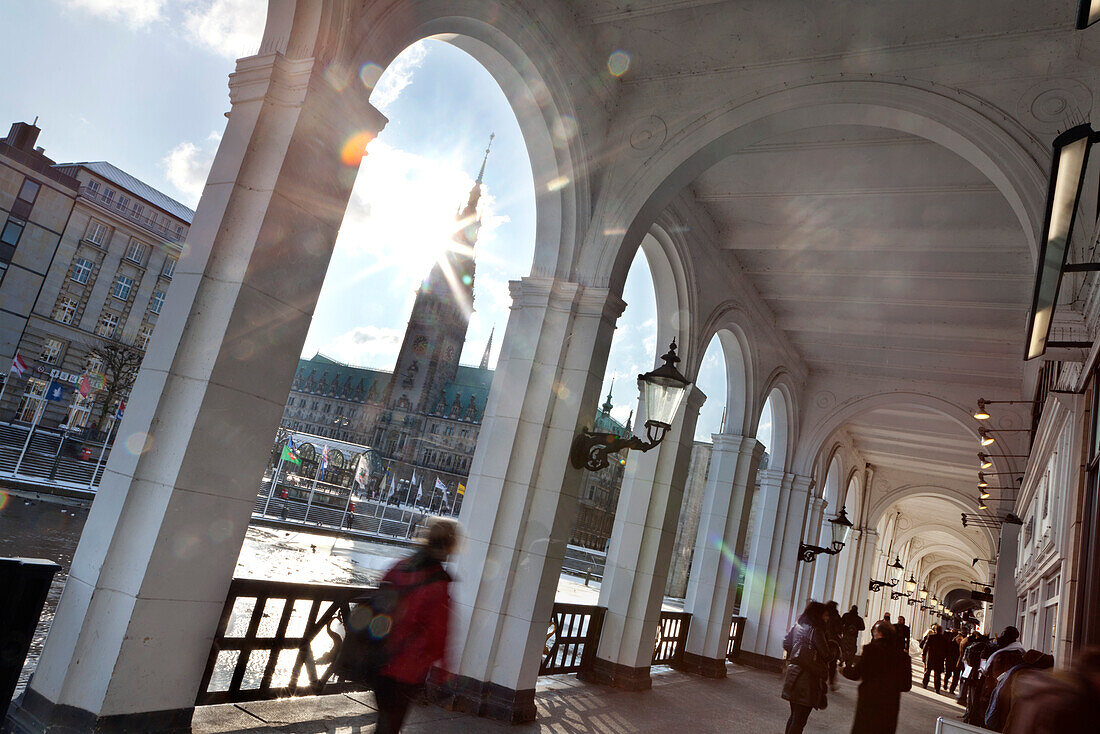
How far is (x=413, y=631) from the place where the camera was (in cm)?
331

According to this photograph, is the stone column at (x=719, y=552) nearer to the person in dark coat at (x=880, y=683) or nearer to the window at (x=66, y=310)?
the person in dark coat at (x=880, y=683)

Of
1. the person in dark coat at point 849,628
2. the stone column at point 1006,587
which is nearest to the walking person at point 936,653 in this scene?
the stone column at point 1006,587

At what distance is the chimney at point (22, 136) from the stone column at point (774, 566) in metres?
39.3

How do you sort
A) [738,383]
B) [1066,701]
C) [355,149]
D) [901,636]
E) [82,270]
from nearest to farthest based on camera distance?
1. [1066,701]
2. [355,149]
3. [901,636]
4. [738,383]
5. [82,270]

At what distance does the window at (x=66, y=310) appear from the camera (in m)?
38.6

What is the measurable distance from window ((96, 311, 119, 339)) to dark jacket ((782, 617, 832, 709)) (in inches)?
1785

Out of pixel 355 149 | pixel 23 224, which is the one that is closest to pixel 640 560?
pixel 355 149

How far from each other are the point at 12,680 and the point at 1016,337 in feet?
40.0

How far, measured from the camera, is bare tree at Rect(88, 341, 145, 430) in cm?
3425

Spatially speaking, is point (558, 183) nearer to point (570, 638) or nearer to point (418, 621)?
point (418, 621)

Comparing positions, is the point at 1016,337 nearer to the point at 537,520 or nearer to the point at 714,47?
the point at 714,47

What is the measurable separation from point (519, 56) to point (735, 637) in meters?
11.1

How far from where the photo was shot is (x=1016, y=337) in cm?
1068

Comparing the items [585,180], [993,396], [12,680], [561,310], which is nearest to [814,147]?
[585,180]
